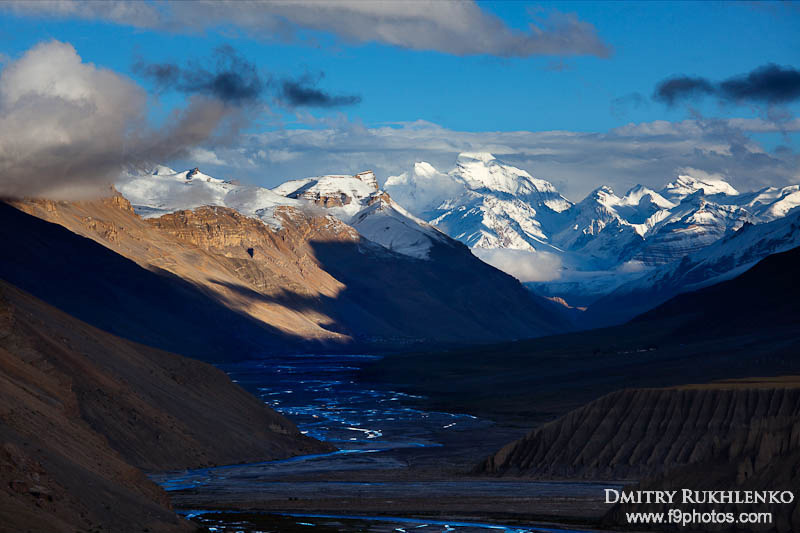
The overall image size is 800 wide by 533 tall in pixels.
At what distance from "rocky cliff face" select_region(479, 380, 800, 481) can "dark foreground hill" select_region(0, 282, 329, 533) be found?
28076mm

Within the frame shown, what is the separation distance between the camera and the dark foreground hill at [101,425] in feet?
182

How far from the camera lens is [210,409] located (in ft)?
382

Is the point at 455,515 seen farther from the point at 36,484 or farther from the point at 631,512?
the point at 36,484

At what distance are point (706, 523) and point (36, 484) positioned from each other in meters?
33.1

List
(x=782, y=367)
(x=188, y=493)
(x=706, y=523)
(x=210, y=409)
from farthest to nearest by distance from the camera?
(x=782, y=367)
(x=210, y=409)
(x=188, y=493)
(x=706, y=523)

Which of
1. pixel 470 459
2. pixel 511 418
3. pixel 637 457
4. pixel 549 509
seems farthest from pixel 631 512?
pixel 511 418

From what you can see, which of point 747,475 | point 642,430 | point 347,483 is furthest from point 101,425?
point 747,475

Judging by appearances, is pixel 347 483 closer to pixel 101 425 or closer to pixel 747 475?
pixel 101 425

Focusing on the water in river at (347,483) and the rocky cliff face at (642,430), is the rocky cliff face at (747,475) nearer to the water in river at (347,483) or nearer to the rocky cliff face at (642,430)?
the water in river at (347,483)

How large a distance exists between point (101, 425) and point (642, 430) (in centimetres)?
4283

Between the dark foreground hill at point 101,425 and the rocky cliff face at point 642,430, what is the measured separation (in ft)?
92.1

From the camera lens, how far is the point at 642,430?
302 ft

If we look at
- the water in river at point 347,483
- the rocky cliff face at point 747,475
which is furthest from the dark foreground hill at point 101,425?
the rocky cliff face at point 747,475

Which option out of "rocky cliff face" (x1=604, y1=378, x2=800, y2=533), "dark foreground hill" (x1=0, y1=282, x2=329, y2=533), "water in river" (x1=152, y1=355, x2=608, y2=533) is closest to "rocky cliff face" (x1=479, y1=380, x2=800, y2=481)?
"water in river" (x1=152, y1=355, x2=608, y2=533)
